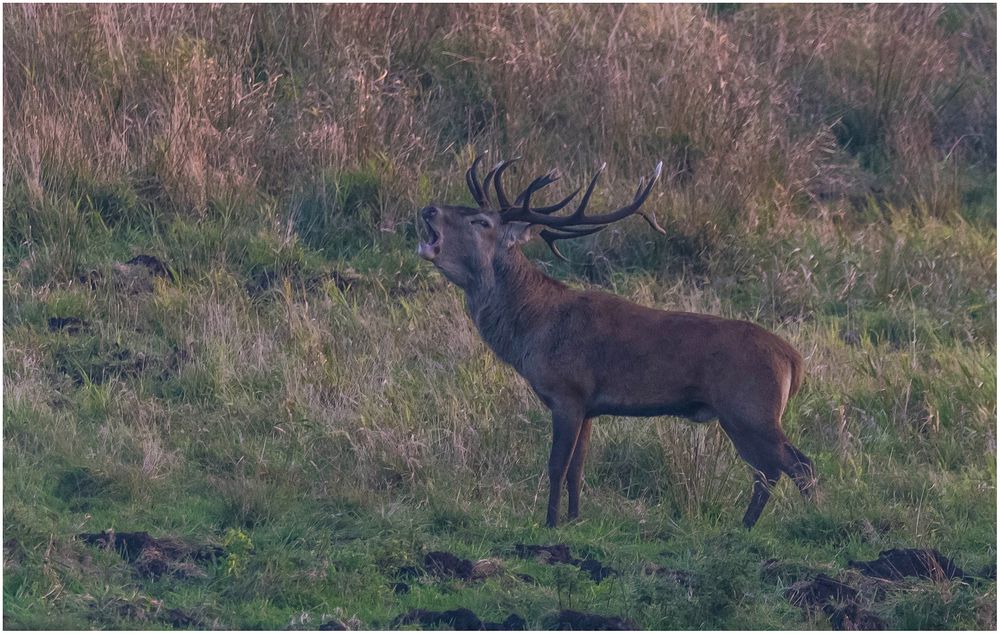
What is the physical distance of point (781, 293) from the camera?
941cm

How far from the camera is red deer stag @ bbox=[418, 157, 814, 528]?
21.5 ft

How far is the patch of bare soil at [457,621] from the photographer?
5523 mm

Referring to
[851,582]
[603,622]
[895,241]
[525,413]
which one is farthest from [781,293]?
[603,622]

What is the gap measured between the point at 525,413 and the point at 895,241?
3.77m

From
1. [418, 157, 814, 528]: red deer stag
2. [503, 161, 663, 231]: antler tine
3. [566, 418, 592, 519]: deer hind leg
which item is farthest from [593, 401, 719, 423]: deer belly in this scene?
[503, 161, 663, 231]: antler tine

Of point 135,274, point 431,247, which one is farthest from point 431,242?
point 135,274

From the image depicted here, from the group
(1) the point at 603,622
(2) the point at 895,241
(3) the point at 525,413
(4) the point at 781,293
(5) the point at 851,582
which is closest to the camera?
(1) the point at 603,622

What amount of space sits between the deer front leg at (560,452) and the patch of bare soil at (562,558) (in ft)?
1.16

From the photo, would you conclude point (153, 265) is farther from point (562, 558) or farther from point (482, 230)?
point (562, 558)

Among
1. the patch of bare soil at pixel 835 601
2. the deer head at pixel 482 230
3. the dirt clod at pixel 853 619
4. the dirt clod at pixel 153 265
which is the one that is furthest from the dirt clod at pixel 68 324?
the dirt clod at pixel 853 619

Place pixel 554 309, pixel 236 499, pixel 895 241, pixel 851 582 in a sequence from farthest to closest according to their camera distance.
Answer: pixel 895 241
pixel 554 309
pixel 236 499
pixel 851 582

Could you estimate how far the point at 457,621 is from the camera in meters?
5.54

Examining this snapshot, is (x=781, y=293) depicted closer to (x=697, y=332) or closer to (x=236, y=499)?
(x=697, y=332)

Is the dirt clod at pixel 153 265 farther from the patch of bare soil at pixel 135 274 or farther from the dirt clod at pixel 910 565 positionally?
the dirt clod at pixel 910 565
